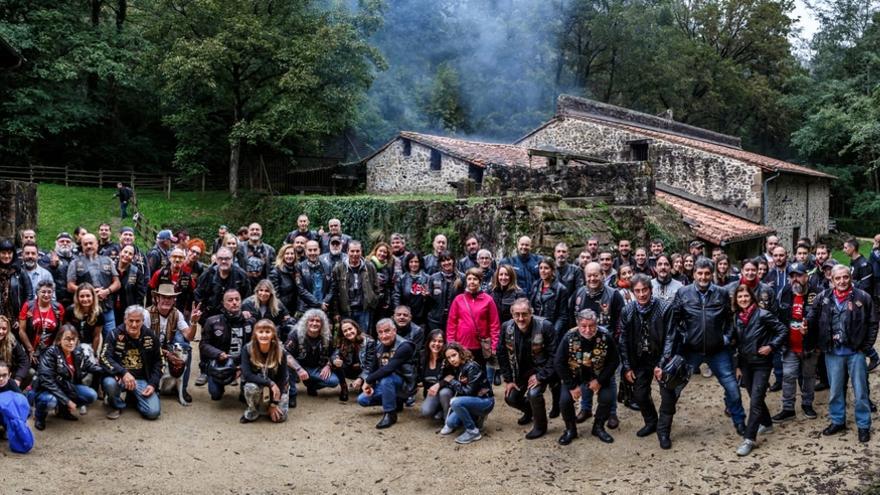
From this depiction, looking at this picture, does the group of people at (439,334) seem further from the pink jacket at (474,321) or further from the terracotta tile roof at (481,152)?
the terracotta tile roof at (481,152)

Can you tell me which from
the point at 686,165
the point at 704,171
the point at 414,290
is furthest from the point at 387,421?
the point at 686,165

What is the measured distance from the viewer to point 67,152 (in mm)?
31156

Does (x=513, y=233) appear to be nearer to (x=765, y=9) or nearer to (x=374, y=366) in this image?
(x=374, y=366)

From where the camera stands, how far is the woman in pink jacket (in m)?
7.82

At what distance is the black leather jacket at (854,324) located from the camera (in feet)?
21.5

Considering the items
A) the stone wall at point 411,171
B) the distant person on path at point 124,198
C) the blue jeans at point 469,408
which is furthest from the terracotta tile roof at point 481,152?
the blue jeans at point 469,408

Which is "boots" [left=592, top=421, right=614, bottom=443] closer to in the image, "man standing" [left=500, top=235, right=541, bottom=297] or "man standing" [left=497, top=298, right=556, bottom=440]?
"man standing" [left=497, top=298, right=556, bottom=440]

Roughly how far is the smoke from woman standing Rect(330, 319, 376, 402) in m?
28.2

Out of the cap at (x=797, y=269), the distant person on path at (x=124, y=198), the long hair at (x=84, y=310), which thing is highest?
the distant person on path at (x=124, y=198)

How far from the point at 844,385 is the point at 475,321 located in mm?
3669

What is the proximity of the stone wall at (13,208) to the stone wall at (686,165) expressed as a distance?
17591mm

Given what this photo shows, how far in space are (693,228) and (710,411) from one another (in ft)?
31.1

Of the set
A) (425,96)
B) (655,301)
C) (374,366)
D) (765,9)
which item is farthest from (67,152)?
(765,9)

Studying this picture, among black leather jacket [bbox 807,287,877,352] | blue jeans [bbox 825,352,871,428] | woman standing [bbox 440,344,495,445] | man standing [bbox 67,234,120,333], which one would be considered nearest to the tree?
man standing [bbox 67,234,120,333]
